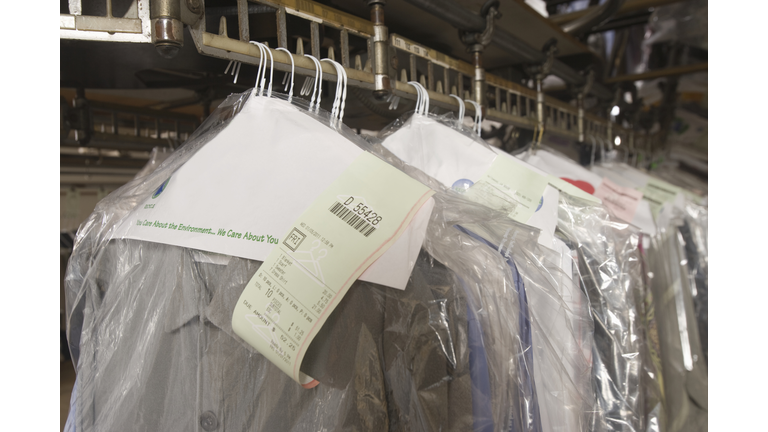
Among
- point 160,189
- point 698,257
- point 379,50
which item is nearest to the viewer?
point 160,189

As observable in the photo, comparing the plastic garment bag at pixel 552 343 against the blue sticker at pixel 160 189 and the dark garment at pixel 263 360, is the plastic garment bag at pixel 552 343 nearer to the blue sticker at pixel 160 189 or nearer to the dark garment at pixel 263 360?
the dark garment at pixel 263 360

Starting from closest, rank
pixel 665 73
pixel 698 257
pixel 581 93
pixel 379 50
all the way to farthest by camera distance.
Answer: pixel 379 50, pixel 698 257, pixel 581 93, pixel 665 73

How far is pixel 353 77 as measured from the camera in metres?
0.63

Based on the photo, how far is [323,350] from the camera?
1.40 feet

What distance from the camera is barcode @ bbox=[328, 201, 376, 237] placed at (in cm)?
43

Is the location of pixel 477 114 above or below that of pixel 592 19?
below

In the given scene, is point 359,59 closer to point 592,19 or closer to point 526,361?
point 526,361

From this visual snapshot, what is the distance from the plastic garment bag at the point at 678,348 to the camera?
1.08 metres

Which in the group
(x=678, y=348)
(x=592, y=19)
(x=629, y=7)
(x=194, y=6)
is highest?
(x=629, y=7)

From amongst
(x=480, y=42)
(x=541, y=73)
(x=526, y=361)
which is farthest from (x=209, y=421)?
(x=541, y=73)

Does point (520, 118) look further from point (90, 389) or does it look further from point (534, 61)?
point (90, 389)

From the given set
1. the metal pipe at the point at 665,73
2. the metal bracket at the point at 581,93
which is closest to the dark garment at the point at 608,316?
the metal bracket at the point at 581,93

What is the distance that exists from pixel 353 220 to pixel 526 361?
256 mm

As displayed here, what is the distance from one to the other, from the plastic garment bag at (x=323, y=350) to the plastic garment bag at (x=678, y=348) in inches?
30.3
